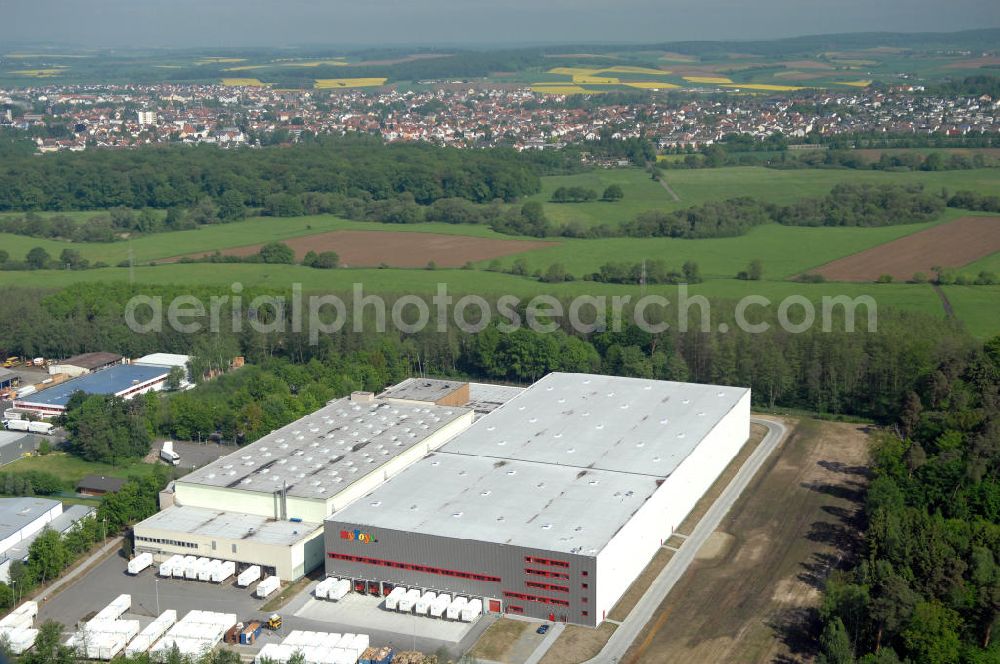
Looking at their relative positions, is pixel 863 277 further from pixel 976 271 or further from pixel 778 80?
pixel 778 80

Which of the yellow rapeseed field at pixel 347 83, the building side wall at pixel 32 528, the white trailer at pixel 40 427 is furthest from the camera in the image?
the yellow rapeseed field at pixel 347 83

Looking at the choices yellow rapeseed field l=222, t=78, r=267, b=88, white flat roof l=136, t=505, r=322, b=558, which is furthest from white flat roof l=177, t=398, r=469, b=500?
yellow rapeseed field l=222, t=78, r=267, b=88

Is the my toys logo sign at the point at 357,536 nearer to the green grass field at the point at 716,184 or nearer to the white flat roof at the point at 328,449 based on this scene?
the white flat roof at the point at 328,449

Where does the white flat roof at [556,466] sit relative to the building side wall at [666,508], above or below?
above

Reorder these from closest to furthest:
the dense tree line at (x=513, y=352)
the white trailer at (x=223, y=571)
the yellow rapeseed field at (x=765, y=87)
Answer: the white trailer at (x=223, y=571) < the dense tree line at (x=513, y=352) < the yellow rapeseed field at (x=765, y=87)

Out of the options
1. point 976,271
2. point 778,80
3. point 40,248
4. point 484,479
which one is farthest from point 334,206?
point 778,80

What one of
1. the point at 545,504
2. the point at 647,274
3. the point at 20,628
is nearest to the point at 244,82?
the point at 647,274

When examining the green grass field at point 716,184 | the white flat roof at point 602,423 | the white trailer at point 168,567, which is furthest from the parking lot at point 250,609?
the green grass field at point 716,184

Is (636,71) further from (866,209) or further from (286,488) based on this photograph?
(286,488)
